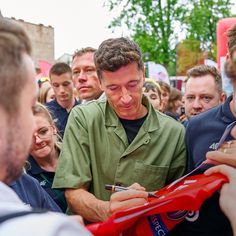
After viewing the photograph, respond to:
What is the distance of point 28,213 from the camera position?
1123mm

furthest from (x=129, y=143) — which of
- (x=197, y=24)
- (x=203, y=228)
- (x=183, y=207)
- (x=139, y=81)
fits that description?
(x=197, y=24)

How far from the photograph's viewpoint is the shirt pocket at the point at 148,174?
279 cm

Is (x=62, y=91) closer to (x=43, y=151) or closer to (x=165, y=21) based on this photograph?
(x=43, y=151)

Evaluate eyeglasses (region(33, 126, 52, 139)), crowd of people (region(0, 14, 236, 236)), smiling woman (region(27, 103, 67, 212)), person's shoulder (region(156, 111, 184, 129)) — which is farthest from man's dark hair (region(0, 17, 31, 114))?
eyeglasses (region(33, 126, 52, 139))

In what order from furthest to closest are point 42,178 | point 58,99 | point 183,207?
point 58,99, point 42,178, point 183,207

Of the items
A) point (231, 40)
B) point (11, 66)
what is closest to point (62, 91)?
point (231, 40)

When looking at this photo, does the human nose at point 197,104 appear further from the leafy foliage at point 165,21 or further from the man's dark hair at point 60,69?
the leafy foliage at point 165,21

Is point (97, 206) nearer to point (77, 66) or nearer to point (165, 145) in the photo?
point (165, 145)

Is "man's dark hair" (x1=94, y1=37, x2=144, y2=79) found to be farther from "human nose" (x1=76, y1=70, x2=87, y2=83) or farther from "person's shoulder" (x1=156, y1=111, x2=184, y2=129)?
"human nose" (x1=76, y1=70, x2=87, y2=83)

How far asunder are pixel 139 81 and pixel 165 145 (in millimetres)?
428

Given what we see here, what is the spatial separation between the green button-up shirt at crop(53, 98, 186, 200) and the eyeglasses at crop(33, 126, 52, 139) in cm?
70

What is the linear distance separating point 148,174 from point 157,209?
0.73m

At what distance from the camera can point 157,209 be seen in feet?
6.77

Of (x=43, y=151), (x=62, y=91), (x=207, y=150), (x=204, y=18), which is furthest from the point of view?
(x=204, y=18)
